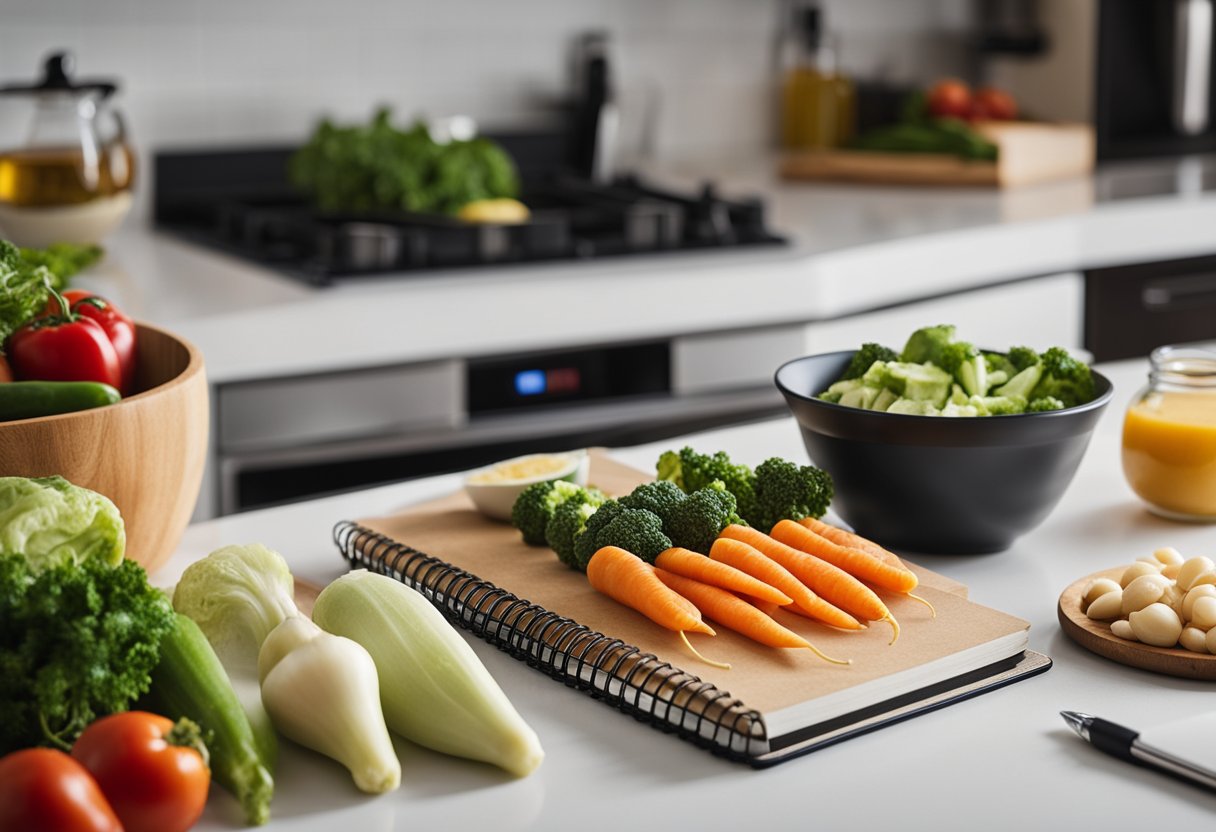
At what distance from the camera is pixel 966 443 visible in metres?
1.22

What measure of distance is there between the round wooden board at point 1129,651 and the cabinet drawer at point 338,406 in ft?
4.88

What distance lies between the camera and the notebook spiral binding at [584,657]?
0.93 metres

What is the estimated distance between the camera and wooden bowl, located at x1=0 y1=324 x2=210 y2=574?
1.10 meters

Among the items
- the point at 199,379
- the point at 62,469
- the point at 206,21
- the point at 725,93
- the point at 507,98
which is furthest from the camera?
the point at 725,93

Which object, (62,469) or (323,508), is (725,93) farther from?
(62,469)

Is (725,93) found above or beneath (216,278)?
above

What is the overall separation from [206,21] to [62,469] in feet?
7.12

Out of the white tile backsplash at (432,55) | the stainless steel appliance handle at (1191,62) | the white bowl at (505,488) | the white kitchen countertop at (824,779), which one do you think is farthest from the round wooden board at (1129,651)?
the stainless steel appliance handle at (1191,62)

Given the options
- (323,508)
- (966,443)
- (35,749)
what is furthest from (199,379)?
(966,443)

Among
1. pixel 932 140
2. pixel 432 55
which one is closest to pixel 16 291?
pixel 432 55

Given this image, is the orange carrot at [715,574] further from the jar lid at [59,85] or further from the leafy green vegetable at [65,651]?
the jar lid at [59,85]

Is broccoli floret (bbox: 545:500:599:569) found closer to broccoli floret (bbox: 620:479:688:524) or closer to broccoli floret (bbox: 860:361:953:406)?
broccoli floret (bbox: 620:479:688:524)

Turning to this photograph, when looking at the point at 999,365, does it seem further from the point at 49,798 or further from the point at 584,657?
the point at 49,798

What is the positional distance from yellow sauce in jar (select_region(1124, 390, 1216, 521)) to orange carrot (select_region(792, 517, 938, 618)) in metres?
0.36
